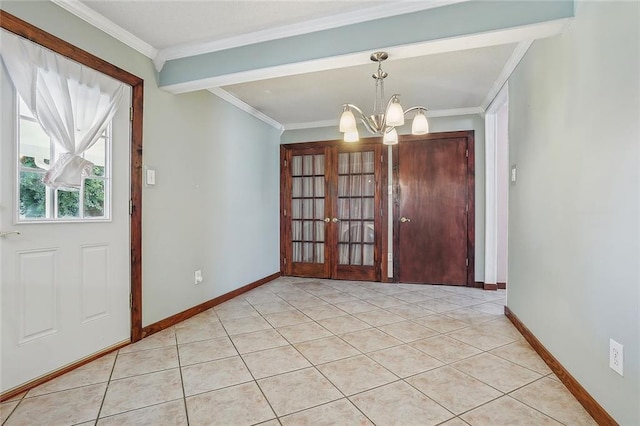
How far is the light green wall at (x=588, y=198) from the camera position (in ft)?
4.36

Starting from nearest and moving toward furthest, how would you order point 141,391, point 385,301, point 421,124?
point 141,391 → point 421,124 → point 385,301

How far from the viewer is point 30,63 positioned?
1.79 metres

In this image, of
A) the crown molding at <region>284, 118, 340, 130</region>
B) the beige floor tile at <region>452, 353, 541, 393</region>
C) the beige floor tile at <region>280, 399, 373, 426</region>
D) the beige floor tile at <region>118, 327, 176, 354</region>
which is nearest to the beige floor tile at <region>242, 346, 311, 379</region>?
the beige floor tile at <region>280, 399, 373, 426</region>

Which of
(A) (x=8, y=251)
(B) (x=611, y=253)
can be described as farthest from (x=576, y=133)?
(A) (x=8, y=251)

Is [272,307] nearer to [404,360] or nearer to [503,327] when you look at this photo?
[404,360]

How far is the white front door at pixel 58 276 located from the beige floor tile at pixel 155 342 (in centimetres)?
10

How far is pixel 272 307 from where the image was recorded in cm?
340

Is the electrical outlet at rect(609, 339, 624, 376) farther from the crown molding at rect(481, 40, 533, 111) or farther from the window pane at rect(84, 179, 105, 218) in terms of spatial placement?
the window pane at rect(84, 179, 105, 218)

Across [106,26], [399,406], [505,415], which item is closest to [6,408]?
→ [399,406]

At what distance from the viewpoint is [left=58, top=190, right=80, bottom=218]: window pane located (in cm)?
202

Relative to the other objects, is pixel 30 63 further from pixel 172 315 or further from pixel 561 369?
pixel 561 369

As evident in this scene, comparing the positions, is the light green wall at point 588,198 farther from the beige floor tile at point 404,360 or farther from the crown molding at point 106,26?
the crown molding at point 106,26

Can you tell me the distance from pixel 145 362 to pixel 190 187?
1.58m

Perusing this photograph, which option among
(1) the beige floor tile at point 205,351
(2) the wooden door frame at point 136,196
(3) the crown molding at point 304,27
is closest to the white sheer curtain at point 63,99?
(2) the wooden door frame at point 136,196
